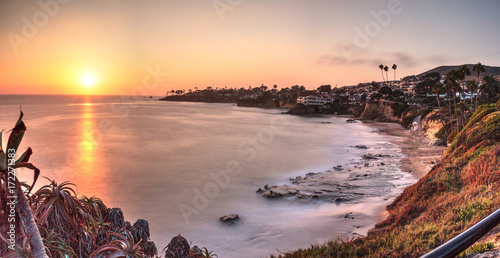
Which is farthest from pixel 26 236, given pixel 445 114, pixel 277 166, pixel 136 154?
pixel 445 114

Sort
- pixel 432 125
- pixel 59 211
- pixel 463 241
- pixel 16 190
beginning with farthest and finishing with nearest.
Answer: pixel 432 125, pixel 59 211, pixel 16 190, pixel 463 241

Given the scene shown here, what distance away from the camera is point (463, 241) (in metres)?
2.02

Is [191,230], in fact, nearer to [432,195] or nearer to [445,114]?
[432,195]

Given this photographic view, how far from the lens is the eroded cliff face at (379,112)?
96.9 meters

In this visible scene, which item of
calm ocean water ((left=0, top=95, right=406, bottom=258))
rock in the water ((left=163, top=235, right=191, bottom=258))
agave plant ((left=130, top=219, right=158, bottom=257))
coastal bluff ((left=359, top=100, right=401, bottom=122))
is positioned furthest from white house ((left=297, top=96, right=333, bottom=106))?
rock in the water ((left=163, top=235, right=191, bottom=258))

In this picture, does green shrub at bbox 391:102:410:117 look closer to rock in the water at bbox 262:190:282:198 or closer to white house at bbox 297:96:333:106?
white house at bbox 297:96:333:106

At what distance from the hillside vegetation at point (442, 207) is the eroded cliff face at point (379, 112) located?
267ft

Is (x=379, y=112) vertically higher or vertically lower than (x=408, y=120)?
higher

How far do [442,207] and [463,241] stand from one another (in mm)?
11100

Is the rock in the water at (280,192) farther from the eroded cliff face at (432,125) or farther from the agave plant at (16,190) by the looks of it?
the eroded cliff face at (432,125)

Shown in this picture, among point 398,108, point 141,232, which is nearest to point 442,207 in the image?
point 141,232

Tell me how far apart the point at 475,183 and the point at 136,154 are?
38.8 metres

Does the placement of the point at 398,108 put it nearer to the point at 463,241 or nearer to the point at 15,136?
the point at 463,241

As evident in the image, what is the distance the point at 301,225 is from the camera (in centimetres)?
1725
